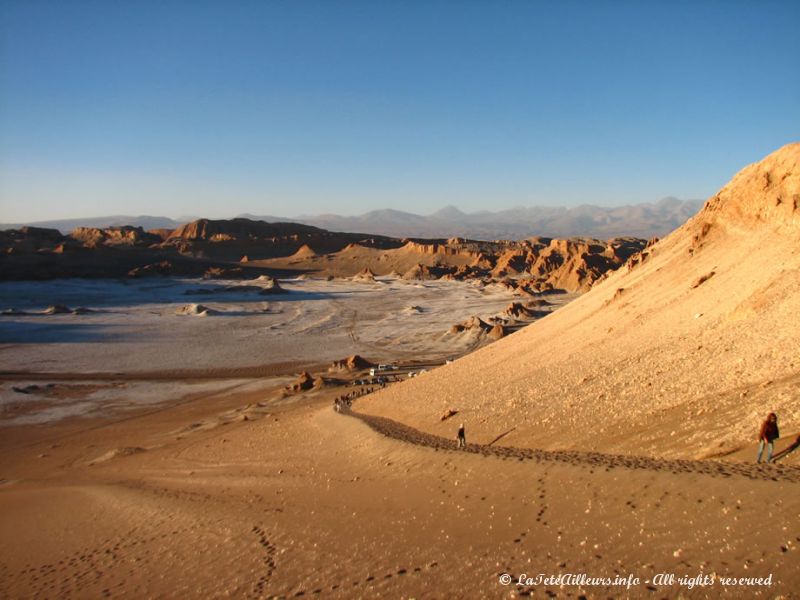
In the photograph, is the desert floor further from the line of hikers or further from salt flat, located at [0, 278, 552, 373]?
salt flat, located at [0, 278, 552, 373]

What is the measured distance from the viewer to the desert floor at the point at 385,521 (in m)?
5.96

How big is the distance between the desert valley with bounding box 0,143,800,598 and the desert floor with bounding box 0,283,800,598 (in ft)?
0.12

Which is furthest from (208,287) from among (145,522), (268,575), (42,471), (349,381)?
(268,575)

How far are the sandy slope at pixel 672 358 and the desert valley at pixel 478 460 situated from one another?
7 cm

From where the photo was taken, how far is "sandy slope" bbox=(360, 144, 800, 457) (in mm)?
9867

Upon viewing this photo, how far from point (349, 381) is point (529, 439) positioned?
611 inches

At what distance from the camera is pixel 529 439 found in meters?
11.6

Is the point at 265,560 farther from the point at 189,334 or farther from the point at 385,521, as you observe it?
the point at 189,334

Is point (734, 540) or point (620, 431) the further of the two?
point (620, 431)

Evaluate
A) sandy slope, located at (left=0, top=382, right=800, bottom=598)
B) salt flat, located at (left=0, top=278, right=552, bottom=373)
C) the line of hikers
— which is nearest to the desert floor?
sandy slope, located at (left=0, top=382, right=800, bottom=598)

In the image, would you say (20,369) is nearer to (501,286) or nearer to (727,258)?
(727,258)

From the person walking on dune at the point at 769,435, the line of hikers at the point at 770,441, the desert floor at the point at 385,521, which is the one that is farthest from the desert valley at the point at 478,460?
the person walking on dune at the point at 769,435

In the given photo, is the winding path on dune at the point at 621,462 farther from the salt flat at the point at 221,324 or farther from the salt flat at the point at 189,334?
the salt flat at the point at 221,324

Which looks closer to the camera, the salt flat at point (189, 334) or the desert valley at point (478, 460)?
the desert valley at point (478, 460)
